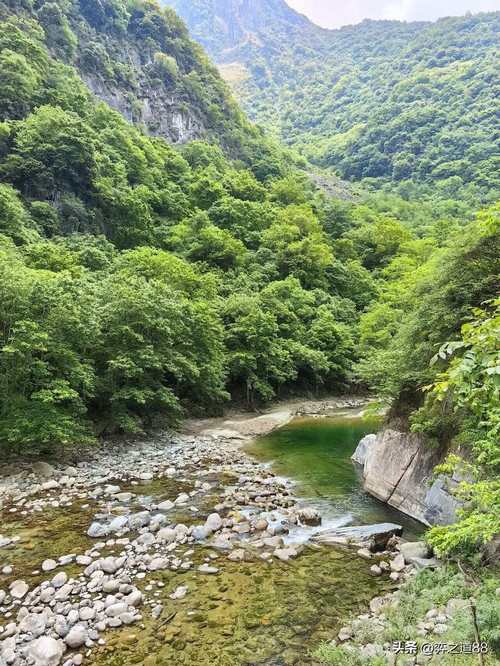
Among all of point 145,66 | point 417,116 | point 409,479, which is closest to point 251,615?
point 409,479

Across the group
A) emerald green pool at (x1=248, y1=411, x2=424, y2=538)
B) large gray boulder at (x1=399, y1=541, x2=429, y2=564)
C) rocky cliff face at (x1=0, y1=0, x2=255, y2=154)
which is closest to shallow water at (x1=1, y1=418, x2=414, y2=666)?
emerald green pool at (x1=248, y1=411, x2=424, y2=538)

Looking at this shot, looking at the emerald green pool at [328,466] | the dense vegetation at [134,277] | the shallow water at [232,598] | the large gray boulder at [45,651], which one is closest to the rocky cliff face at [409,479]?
the emerald green pool at [328,466]

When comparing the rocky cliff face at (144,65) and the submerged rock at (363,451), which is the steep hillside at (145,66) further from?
the submerged rock at (363,451)

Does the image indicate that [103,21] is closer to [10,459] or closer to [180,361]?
[180,361]

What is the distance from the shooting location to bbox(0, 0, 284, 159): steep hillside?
67.9 metres

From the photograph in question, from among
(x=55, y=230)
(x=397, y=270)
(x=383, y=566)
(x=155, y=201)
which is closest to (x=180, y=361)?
(x=383, y=566)

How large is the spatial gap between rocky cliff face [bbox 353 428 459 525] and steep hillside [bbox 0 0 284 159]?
73058 millimetres

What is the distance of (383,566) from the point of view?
953 cm

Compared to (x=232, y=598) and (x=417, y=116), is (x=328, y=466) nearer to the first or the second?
(x=232, y=598)

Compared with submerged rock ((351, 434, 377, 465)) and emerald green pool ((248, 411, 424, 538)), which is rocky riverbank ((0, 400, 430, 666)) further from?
submerged rock ((351, 434, 377, 465))

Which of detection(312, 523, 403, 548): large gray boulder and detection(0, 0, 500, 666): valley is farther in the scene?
detection(312, 523, 403, 548): large gray boulder

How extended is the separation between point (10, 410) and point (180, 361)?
30.7 ft

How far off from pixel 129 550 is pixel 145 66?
93562 millimetres

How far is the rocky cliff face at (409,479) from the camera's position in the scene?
1162 centimetres
